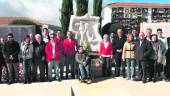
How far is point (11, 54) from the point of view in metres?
14.3

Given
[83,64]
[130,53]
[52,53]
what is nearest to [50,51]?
[52,53]

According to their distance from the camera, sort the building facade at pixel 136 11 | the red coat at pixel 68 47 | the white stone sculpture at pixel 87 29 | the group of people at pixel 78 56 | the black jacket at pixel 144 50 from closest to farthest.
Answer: the black jacket at pixel 144 50, the group of people at pixel 78 56, the red coat at pixel 68 47, the white stone sculpture at pixel 87 29, the building facade at pixel 136 11

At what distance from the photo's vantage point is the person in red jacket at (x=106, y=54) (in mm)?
14789

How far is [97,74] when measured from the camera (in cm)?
1534

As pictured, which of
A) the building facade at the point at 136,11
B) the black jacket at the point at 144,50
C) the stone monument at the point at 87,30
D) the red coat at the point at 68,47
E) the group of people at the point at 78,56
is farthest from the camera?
the building facade at the point at 136,11

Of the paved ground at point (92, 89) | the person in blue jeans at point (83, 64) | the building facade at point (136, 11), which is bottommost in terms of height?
the building facade at point (136, 11)

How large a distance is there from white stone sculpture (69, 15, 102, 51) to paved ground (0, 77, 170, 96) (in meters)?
4.69

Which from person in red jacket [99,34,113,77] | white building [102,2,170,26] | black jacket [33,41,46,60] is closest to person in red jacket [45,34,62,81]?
black jacket [33,41,46,60]

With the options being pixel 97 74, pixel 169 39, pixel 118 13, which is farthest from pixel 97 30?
pixel 118 13

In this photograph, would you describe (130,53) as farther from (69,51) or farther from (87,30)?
(87,30)

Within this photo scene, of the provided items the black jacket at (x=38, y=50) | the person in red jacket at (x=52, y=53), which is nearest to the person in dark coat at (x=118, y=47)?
the person in red jacket at (x=52, y=53)

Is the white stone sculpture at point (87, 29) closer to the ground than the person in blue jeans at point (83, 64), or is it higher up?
higher up

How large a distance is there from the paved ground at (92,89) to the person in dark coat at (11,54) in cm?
49

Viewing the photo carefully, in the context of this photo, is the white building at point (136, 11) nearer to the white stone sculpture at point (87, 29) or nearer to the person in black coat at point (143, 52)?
the white stone sculpture at point (87, 29)
